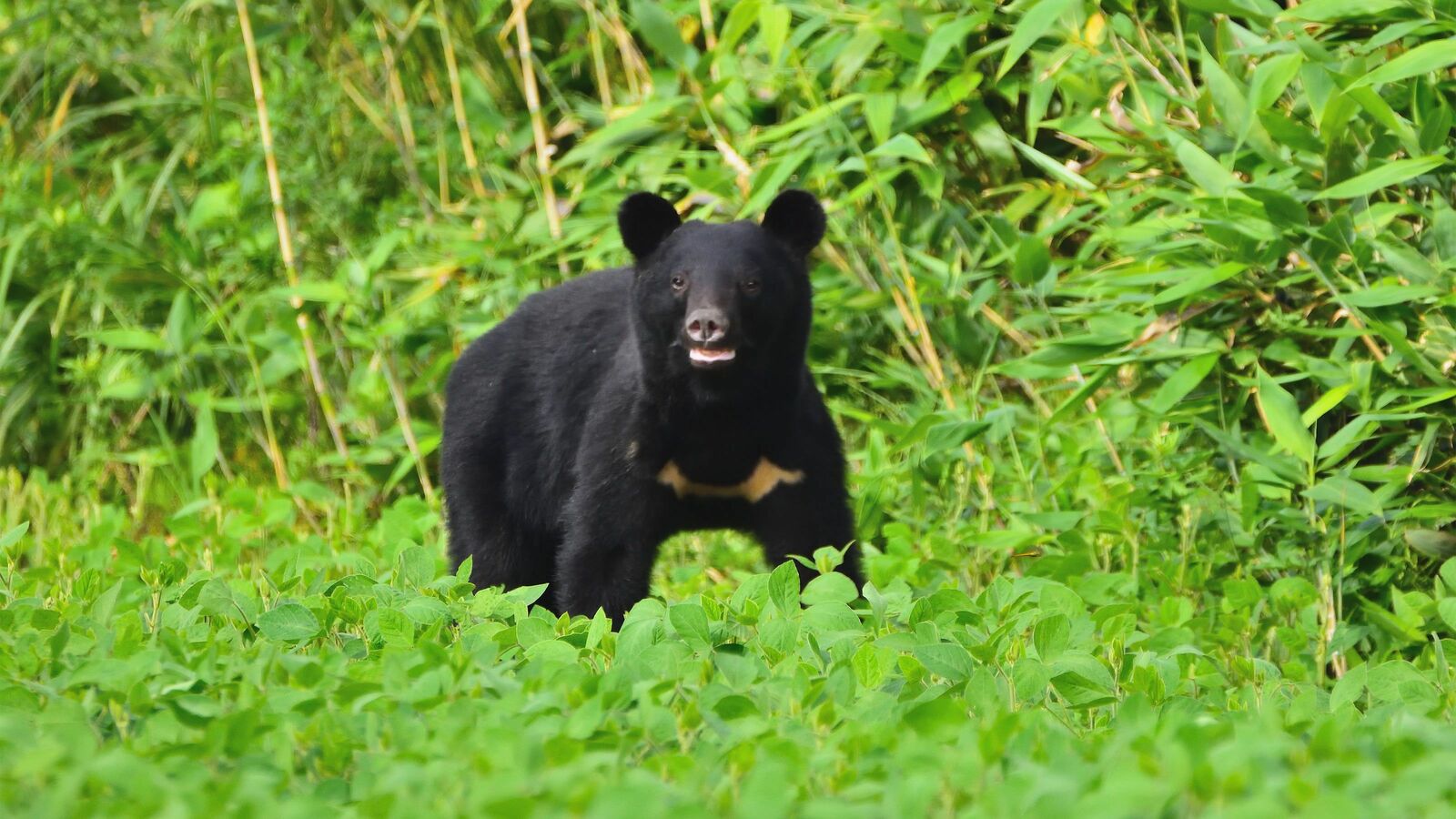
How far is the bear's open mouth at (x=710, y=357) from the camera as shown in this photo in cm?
425

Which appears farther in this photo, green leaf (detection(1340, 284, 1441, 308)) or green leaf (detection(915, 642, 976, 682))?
green leaf (detection(1340, 284, 1441, 308))

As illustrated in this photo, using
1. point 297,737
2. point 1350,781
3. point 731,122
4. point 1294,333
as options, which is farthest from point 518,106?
point 1350,781

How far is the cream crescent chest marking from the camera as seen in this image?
14.8ft

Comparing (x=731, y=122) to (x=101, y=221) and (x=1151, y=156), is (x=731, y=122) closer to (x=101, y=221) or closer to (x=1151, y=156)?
(x=1151, y=156)

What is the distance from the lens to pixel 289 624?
3.47m

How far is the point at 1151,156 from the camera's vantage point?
16.8 ft

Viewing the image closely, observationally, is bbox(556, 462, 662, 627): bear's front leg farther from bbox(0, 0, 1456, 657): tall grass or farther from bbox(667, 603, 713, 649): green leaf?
bbox(667, 603, 713, 649): green leaf

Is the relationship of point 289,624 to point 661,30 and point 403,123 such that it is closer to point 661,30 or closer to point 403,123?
point 661,30

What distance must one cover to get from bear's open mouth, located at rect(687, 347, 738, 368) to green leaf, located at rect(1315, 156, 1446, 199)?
144 centimetres

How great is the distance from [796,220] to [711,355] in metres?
0.50

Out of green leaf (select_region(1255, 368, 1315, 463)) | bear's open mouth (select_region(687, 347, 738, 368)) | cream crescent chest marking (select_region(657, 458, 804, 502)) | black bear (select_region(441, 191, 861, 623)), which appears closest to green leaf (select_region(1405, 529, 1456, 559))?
green leaf (select_region(1255, 368, 1315, 463))

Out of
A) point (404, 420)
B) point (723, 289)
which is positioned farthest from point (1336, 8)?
point (404, 420)

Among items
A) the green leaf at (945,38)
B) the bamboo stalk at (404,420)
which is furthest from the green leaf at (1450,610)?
the bamboo stalk at (404,420)

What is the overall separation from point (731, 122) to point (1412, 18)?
2412 millimetres
